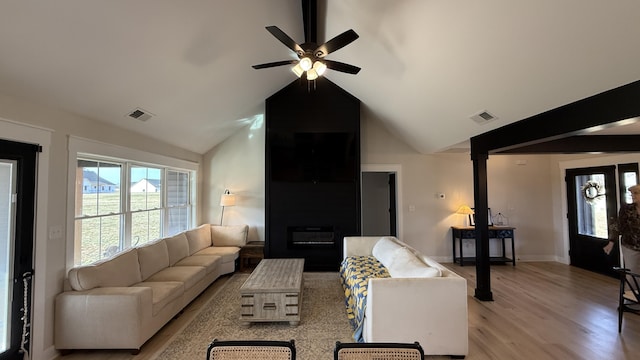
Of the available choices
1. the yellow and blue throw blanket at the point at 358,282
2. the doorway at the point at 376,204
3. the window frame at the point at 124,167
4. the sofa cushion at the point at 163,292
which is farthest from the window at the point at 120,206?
the doorway at the point at 376,204

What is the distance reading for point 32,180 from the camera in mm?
2447

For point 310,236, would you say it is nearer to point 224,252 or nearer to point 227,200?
point 224,252

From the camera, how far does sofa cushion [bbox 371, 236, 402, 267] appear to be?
11.9ft

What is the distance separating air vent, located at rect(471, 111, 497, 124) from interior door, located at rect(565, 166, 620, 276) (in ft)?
10.5

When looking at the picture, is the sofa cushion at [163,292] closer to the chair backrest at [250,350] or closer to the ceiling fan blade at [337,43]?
the chair backrest at [250,350]

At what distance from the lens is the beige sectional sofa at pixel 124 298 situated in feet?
8.49

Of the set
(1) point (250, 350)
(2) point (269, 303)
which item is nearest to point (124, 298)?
(2) point (269, 303)

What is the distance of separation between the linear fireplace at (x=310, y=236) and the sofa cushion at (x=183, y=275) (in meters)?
1.72

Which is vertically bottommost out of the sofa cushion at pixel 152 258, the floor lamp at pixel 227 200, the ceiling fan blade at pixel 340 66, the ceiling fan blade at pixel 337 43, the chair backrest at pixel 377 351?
the sofa cushion at pixel 152 258

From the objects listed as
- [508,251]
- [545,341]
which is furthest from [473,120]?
[508,251]

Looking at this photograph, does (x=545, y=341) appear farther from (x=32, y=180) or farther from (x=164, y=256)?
(x=32, y=180)

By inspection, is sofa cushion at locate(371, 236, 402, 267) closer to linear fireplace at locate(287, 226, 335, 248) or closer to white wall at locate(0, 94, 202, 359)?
linear fireplace at locate(287, 226, 335, 248)

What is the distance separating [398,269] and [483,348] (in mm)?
1025

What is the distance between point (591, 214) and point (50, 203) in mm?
7969
